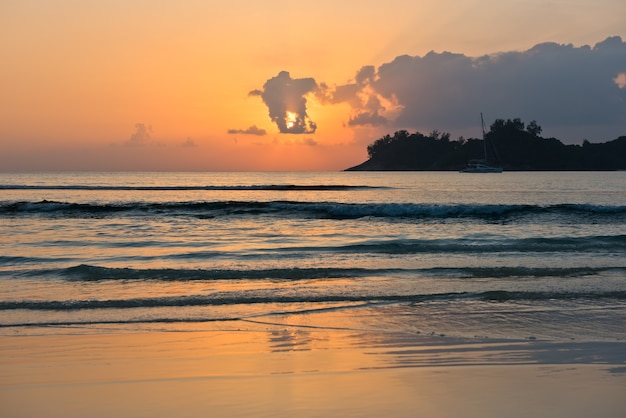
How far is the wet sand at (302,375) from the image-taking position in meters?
5.55

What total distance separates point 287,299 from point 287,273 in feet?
9.63

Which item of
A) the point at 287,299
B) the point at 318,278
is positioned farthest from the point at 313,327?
the point at 318,278

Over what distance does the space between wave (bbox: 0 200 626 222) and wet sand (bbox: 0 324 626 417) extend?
2576 centimetres

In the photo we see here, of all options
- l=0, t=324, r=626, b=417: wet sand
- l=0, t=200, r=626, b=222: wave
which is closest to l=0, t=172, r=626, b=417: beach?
l=0, t=324, r=626, b=417: wet sand

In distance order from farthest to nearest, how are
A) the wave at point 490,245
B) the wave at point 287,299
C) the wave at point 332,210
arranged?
1. the wave at point 332,210
2. the wave at point 490,245
3. the wave at point 287,299

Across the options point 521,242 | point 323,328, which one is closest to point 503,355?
point 323,328

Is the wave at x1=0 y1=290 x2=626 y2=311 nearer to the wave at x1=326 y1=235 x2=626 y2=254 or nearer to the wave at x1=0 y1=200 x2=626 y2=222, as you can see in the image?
the wave at x1=326 y1=235 x2=626 y2=254

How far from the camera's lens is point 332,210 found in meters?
36.8

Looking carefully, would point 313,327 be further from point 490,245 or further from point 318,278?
point 490,245

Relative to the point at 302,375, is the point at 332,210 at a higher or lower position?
higher

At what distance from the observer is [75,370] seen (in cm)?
684

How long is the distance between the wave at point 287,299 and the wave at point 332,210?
71.7 ft

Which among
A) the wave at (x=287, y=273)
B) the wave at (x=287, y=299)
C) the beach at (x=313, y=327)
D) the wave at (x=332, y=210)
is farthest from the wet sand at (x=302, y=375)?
the wave at (x=332, y=210)

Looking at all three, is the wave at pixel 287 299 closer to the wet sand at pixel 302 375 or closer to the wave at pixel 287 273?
the wet sand at pixel 302 375
